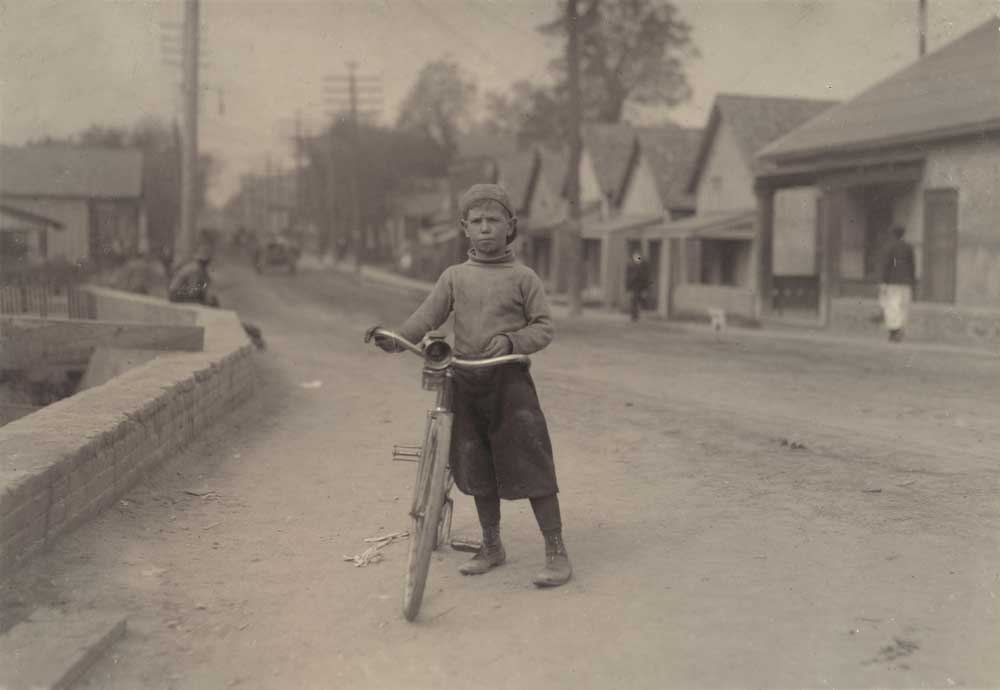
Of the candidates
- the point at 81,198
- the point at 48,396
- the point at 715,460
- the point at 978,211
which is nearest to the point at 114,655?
the point at 715,460

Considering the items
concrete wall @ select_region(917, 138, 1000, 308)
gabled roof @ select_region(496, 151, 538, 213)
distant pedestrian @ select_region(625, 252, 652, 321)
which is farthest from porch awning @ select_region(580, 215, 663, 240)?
concrete wall @ select_region(917, 138, 1000, 308)

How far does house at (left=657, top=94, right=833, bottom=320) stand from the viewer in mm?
25812

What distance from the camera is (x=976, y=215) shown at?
58.9ft

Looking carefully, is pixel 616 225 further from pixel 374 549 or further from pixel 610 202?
pixel 374 549

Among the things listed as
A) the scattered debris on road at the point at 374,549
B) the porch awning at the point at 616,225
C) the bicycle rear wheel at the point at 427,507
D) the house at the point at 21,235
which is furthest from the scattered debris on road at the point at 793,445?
the house at the point at 21,235

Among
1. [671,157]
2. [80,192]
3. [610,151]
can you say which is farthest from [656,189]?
[80,192]

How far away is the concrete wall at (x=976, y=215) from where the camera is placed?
17.5 m

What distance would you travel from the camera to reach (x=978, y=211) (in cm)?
1792

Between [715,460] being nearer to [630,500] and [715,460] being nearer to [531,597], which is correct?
[630,500]

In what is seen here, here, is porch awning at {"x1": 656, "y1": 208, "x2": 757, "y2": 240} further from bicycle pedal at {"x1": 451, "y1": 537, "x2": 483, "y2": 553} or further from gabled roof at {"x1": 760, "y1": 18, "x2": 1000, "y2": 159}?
bicycle pedal at {"x1": 451, "y1": 537, "x2": 483, "y2": 553}

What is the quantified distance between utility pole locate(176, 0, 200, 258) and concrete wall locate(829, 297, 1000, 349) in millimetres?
13101

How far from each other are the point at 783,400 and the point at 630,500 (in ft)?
15.4

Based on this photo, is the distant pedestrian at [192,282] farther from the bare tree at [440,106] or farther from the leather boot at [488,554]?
the bare tree at [440,106]

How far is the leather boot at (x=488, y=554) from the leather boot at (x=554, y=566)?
0.29m
